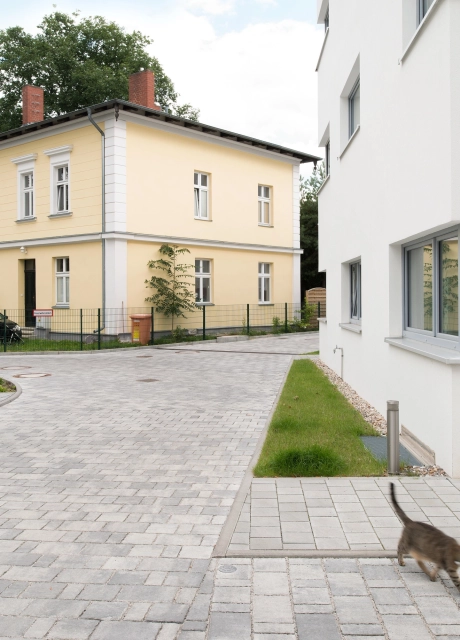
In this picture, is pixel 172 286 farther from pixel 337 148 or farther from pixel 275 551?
pixel 275 551

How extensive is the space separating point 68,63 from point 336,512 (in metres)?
40.0

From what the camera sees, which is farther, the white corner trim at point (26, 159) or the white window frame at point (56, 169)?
the white corner trim at point (26, 159)

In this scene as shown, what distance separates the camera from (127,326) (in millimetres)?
22500

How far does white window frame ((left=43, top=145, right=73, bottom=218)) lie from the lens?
936 inches

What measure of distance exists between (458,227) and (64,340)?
60.0 feet

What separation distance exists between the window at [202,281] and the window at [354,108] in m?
13.9

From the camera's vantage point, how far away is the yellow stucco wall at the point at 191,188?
23016mm

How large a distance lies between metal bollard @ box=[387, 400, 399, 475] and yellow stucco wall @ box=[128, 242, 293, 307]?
56.5 ft

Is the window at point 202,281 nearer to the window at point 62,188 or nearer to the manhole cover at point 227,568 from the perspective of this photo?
the window at point 62,188

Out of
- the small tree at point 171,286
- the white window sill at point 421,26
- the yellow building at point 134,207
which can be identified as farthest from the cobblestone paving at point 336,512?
the small tree at point 171,286

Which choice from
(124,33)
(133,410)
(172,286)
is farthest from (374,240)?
(124,33)

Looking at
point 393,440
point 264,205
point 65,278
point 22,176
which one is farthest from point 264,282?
point 393,440

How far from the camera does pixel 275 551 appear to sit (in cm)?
439

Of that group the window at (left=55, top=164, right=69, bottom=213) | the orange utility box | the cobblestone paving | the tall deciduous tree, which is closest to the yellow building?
the window at (left=55, top=164, right=69, bottom=213)
